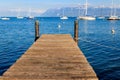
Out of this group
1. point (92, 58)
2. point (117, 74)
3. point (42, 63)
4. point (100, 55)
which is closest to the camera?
point (42, 63)

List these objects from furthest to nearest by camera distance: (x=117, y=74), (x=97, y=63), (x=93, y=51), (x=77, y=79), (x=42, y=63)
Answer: (x=93, y=51)
(x=97, y=63)
(x=117, y=74)
(x=42, y=63)
(x=77, y=79)

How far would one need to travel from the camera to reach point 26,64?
472 inches

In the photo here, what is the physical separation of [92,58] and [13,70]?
55.0 feet

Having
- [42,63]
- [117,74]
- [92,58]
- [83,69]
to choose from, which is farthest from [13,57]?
[83,69]

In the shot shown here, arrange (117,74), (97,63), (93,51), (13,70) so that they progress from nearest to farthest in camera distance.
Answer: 1. (13,70)
2. (117,74)
3. (97,63)
4. (93,51)

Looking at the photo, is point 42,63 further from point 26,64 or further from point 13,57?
point 13,57

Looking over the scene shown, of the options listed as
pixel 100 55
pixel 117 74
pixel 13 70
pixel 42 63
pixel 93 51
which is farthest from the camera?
pixel 93 51

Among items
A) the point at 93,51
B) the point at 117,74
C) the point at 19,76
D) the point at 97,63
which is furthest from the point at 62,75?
the point at 93,51

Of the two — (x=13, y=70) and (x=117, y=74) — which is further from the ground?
(x=13, y=70)

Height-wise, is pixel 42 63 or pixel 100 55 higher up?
pixel 42 63

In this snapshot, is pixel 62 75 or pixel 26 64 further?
pixel 26 64

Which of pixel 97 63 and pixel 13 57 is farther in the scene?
pixel 13 57

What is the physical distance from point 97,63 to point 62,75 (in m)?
14.4

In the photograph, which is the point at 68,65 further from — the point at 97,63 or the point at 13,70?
the point at 97,63
